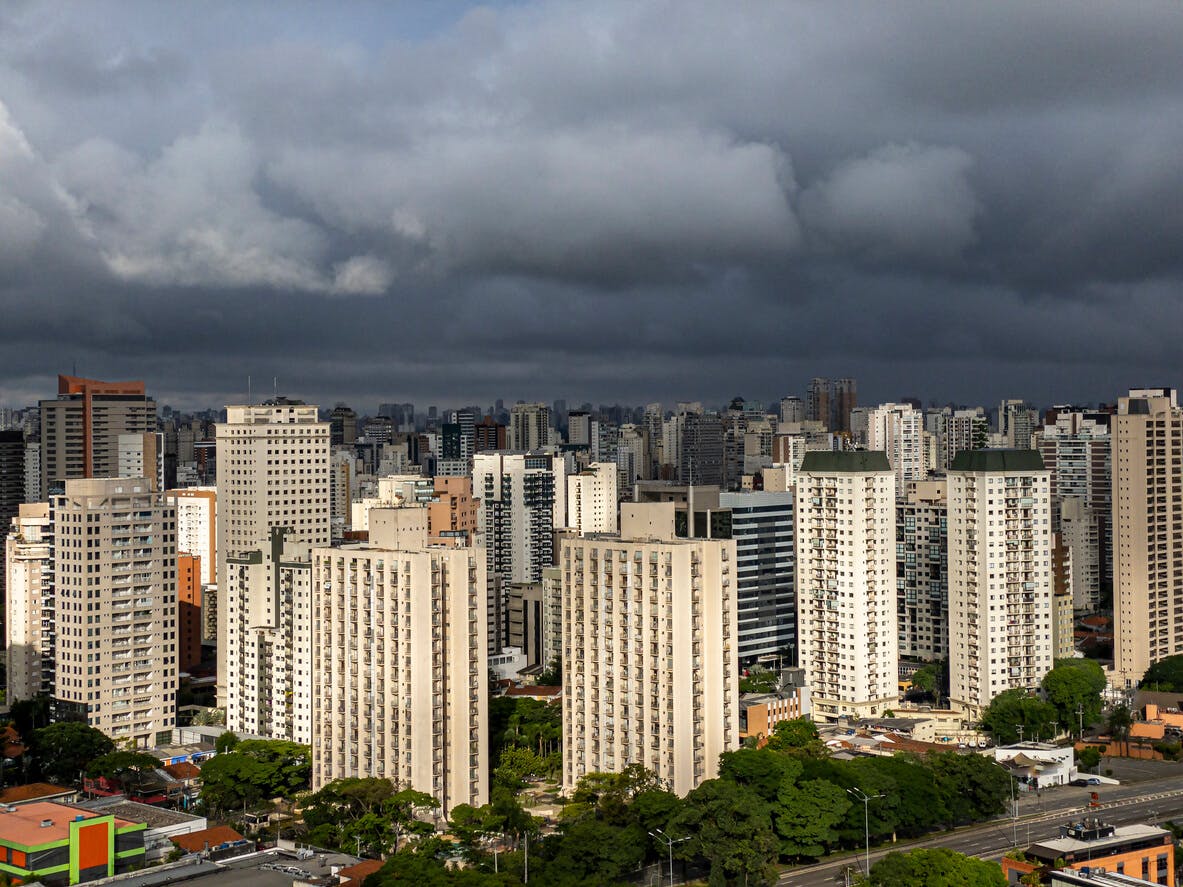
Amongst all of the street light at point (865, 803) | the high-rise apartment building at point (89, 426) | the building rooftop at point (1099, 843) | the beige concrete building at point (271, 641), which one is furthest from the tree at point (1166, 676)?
the high-rise apartment building at point (89, 426)

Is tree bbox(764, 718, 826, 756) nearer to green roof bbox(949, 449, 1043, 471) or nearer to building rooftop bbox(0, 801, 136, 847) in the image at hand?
green roof bbox(949, 449, 1043, 471)

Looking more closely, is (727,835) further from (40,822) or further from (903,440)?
(903,440)

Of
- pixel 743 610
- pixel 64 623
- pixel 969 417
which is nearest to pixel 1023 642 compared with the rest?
pixel 743 610

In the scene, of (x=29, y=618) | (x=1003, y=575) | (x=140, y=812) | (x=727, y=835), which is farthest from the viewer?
(x=29, y=618)

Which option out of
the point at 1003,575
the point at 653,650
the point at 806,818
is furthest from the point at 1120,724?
the point at 653,650

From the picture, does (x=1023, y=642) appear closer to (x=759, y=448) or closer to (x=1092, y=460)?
(x=1092, y=460)
